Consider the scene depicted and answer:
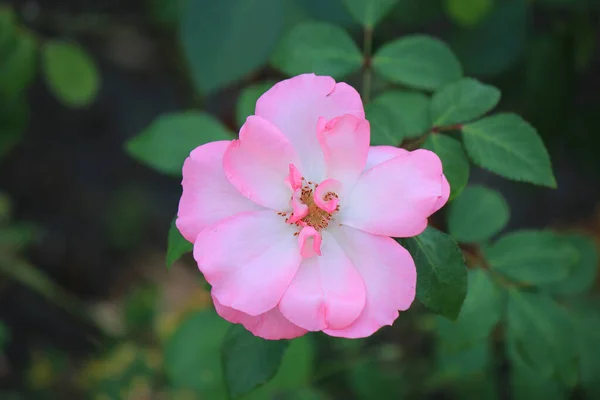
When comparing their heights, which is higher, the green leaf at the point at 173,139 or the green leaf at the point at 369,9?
the green leaf at the point at 369,9

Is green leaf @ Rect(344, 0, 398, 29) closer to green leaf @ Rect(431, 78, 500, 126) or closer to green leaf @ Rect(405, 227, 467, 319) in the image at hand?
green leaf @ Rect(431, 78, 500, 126)

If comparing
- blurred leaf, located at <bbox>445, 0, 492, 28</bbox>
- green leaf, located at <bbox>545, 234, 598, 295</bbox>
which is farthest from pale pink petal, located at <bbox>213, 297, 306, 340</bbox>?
blurred leaf, located at <bbox>445, 0, 492, 28</bbox>

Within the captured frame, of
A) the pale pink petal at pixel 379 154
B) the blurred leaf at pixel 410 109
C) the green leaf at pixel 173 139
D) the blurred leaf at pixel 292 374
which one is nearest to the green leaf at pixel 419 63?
the blurred leaf at pixel 410 109

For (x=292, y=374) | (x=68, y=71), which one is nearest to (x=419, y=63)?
(x=292, y=374)

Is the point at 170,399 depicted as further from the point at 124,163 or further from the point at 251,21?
the point at 251,21

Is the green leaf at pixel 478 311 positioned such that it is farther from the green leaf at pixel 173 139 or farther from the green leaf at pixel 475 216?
the green leaf at pixel 173 139

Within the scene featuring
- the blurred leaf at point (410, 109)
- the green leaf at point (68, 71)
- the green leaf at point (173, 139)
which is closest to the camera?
the blurred leaf at point (410, 109)
